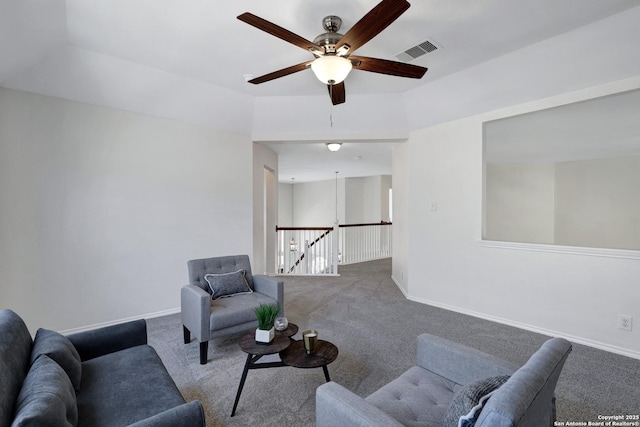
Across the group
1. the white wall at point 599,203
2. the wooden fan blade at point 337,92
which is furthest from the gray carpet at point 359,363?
the white wall at point 599,203

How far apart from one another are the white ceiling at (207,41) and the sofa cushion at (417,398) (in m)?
2.54

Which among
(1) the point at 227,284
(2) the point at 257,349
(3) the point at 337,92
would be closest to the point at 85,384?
(2) the point at 257,349

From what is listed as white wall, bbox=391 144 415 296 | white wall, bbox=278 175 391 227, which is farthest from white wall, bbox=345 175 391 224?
white wall, bbox=391 144 415 296

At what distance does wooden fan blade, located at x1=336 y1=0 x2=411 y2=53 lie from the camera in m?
1.62

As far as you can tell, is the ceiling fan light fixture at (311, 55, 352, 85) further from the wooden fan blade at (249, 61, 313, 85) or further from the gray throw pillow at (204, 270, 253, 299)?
the gray throw pillow at (204, 270, 253, 299)

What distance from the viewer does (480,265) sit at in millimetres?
3695

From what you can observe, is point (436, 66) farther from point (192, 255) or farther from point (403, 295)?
point (192, 255)

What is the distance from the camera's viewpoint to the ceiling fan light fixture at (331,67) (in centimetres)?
212

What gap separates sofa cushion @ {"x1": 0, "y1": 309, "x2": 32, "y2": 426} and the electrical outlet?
4.29m

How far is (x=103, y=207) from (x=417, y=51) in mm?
3753

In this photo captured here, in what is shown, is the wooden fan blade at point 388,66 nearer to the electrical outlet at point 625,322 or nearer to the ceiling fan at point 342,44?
the ceiling fan at point 342,44

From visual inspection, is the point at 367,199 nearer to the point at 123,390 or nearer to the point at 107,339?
the point at 107,339

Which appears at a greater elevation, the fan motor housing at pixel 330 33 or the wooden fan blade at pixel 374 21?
the fan motor housing at pixel 330 33

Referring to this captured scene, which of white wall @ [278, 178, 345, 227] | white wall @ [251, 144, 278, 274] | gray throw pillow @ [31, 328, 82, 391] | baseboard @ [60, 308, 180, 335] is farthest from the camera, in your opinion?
white wall @ [278, 178, 345, 227]
